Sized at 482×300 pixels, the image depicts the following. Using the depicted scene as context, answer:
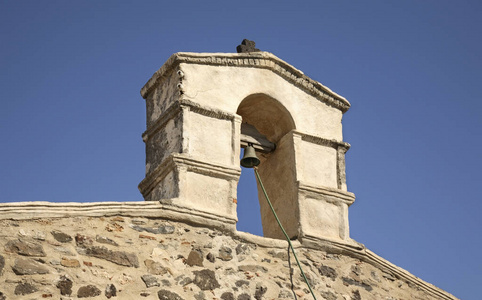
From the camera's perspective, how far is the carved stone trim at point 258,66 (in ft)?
27.4

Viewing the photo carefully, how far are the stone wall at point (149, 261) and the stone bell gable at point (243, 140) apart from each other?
0.70 feet

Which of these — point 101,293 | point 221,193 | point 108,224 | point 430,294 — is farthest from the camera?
point 430,294

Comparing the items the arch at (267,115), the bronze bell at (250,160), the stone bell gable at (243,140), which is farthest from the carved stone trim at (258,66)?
the bronze bell at (250,160)

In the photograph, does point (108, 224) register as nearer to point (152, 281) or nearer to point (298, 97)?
point (152, 281)

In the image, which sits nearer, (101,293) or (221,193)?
(101,293)

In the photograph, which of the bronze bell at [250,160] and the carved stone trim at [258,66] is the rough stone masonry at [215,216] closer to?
the carved stone trim at [258,66]

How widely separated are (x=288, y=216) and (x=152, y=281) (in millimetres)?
1814

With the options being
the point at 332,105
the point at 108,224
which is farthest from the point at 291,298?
the point at 332,105

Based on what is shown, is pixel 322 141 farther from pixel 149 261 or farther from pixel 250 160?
pixel 149 261

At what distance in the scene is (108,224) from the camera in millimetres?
7277

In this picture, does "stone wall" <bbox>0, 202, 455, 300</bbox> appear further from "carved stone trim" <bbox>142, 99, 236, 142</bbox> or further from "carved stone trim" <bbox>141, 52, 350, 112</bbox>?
"carved stone trim" <bbox>141, 52, 350, 112</bbox>

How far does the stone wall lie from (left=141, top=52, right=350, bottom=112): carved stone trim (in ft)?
4.94

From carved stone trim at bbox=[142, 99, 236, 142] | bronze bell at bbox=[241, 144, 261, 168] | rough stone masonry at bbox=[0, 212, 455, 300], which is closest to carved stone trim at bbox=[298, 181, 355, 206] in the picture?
bronze bell at bbox=[241, 144, 261, 168]

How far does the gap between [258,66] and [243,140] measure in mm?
706
